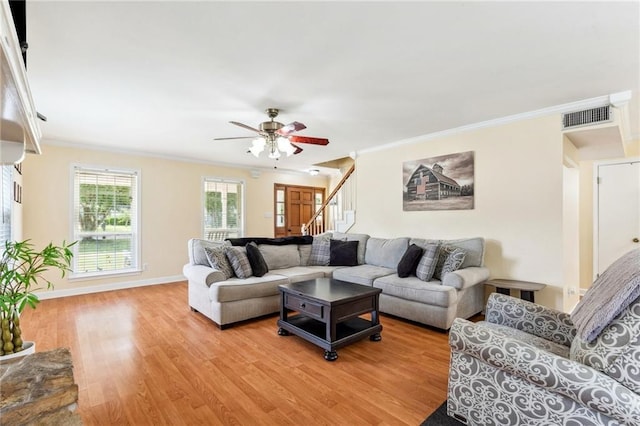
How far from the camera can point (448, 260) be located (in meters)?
3.55

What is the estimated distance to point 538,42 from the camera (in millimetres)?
2090

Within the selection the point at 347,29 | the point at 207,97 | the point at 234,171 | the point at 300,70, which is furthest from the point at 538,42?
the point at 234,171

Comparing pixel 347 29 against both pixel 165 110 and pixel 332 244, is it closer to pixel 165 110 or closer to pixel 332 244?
pixel 165 110

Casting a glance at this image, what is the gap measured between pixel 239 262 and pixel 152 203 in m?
2.95

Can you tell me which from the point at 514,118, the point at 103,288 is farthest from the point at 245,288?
the point at 514,118

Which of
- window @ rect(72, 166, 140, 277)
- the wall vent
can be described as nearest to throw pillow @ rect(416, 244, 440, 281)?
the wall vent

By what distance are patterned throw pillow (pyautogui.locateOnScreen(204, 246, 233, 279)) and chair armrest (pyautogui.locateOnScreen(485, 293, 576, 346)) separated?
9.07ft

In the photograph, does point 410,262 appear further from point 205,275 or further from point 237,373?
point 205,275

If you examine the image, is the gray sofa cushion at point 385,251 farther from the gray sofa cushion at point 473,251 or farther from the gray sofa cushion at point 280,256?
the gray sofa cushion at point 280,256

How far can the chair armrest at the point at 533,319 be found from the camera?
1.93m

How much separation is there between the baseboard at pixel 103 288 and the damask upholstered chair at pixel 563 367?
5.41 metres

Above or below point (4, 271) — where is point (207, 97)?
above

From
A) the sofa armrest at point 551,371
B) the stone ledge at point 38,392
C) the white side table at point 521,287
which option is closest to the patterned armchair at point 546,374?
the sofa armrest at point 551,371

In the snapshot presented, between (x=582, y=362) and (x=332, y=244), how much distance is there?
3.52 metres
